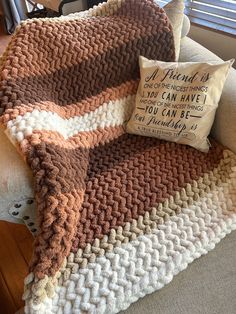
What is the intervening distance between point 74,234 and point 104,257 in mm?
106

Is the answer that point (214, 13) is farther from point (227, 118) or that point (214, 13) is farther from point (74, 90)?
point (74, 90)

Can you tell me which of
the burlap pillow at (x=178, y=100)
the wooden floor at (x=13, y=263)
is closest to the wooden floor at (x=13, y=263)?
the wooden floor at (x=13, y=263)

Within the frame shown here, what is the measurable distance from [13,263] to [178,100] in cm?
95

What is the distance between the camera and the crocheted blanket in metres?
0.75

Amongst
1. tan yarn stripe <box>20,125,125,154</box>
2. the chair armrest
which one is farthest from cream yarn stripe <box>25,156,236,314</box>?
tan yarn stripe <box>20,125,125,154</box>

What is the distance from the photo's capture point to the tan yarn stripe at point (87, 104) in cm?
93

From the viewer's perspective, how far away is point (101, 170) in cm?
98

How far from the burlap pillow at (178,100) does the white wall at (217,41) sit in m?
0.49

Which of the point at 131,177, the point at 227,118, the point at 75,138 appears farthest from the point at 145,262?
the point at 227,118

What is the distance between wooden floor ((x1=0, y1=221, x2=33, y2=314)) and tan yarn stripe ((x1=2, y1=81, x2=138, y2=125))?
656mm

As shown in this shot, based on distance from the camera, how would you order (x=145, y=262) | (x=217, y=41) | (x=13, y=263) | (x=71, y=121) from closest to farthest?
(x=145, y=262) → (x=71, y=121) → (x=13, y=263) → (x=217, y=41)

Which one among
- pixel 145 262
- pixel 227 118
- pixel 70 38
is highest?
pixel 70 38

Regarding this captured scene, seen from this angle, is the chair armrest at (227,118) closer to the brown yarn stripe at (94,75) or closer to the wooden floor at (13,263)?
the brown yarn stripe at (94,75)

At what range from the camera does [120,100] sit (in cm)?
113
